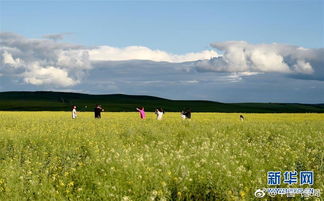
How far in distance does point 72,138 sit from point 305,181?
11.3 metres

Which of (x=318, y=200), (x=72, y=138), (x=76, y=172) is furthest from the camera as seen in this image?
(x=72, y=138)

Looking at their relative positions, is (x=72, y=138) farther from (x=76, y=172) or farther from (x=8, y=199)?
(x=8, y=199)

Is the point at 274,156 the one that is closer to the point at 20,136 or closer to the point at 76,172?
the point at 76,172

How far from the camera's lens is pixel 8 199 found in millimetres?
8070

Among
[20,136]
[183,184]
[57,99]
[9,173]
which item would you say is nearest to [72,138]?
[20,136]

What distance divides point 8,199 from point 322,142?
41.5ft

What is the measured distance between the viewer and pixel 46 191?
26.8 ft

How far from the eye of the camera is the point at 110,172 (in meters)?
9.25

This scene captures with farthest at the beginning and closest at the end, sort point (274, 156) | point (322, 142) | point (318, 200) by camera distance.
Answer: point (322, 142)
point (274, 156)
point (318, 200)

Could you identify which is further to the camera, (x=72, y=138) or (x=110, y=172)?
(x=72, y=138)

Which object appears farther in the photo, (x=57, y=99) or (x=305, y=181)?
(x=57, y=99)

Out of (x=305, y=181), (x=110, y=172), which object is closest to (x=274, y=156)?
(x=305, y=181)

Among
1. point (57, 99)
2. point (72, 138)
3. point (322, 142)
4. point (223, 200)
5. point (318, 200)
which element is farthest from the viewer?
point (57, 99)

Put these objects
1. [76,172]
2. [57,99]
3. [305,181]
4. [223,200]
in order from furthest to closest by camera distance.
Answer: [57,99], [76,172], [305,181], [223,200]
